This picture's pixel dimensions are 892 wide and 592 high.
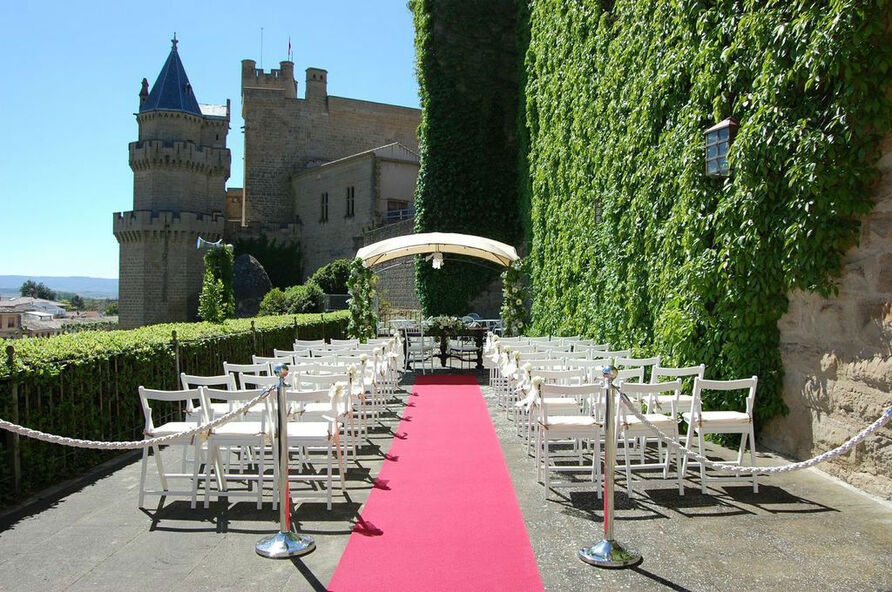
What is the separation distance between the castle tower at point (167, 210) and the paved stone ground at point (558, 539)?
121 ft

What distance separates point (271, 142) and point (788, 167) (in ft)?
137

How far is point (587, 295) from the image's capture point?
1192 cm

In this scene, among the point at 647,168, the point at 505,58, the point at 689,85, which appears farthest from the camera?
the point at 505,58

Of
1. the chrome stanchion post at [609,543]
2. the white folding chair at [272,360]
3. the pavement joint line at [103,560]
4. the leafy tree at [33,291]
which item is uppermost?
the leafy tree at [33,291]

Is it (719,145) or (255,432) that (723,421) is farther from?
(255,432)

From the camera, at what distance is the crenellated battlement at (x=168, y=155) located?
4097cm

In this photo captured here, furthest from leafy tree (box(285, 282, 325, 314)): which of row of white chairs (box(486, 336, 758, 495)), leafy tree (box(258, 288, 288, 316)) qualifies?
row of white chairs (box(486, 336, 758, 495))

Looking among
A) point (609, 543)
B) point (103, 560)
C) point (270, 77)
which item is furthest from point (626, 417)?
point (270, 77)

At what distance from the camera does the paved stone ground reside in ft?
12.2

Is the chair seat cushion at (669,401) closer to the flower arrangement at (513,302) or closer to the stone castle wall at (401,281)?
the flower arrangement at (513,302)

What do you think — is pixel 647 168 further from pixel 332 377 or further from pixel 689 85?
pixel 332 377

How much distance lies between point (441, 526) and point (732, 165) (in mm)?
4545

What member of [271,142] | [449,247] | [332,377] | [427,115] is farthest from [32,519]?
[271,142]

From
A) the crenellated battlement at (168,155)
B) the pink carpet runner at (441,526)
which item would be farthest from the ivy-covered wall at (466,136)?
the crenellated battlement at (168,155)
